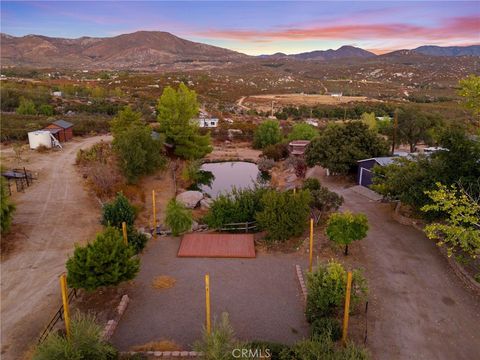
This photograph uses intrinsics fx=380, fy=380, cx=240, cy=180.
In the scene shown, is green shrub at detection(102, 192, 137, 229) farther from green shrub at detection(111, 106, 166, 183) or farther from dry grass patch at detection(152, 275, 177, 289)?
green shrub at detection(111, 106, 166, 183)

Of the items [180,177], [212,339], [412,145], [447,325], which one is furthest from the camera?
[412,145]

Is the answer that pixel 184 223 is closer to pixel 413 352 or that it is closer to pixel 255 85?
pixel 413 352

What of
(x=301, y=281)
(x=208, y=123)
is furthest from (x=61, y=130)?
(x=301, y=281)

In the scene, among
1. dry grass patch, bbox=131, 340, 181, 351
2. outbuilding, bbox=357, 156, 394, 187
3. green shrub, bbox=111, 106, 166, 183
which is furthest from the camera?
green shrub, bbox=111, 106, 166, 183

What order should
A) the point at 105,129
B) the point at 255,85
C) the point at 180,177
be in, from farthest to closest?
1. the point at 255,85
2. the point at 105,129
3. the point at 180,177

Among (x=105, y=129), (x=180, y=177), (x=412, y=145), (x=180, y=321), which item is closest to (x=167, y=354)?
(x=180, y=321)

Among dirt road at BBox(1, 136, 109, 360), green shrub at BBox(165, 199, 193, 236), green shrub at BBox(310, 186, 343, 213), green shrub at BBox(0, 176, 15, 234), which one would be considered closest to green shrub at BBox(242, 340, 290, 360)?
dirt road at BBox(1, 136, 109, 360)
